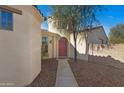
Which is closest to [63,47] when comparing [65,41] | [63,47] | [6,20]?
[63,47]

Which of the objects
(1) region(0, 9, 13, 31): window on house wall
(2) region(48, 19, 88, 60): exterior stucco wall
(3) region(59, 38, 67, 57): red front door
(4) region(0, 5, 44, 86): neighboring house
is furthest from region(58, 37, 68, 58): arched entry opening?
(1) region(0, 9, 13, 31): window on house wall

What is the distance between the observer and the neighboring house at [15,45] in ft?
22.5

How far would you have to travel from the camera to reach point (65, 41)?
2128 centimetres

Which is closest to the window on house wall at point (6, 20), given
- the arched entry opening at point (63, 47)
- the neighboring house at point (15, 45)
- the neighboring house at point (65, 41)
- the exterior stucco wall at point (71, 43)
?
the neighboring house at point (15, 45)

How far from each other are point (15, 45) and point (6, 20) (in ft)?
3.09

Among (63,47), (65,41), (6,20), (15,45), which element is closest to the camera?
(6,20)

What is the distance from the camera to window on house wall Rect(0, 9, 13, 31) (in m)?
6.86

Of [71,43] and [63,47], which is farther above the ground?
[71,43]

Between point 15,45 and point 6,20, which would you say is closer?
point 6,20

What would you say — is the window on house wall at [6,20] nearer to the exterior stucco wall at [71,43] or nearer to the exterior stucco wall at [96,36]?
the exterior stucco wall at [71,43]

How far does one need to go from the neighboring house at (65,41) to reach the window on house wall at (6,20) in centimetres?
1189

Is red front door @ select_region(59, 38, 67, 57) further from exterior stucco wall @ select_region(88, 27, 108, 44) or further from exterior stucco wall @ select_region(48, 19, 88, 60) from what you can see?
exterior stucco wall @ select_region(88, 27, 108, 44)

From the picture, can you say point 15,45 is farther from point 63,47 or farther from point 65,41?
point 65,41
